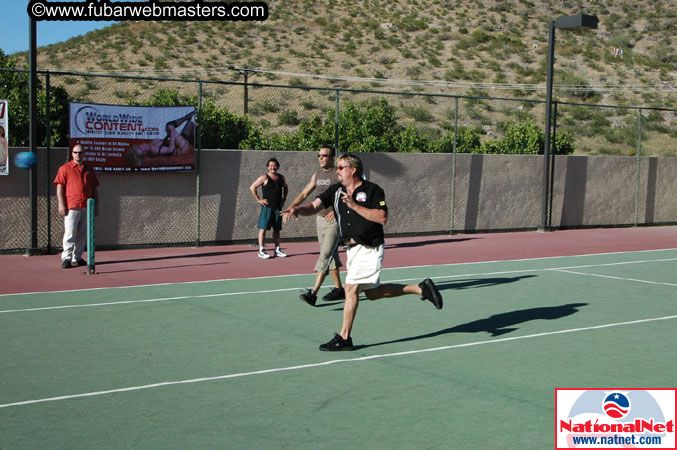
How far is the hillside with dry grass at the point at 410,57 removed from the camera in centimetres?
5250

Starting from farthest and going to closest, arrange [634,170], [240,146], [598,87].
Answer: [598,87]
[240,146]
[634,170]

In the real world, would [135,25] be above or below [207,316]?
above

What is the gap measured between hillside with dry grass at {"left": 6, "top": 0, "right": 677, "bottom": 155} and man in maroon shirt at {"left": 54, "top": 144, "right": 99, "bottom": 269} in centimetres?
3280

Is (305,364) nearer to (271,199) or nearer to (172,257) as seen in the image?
(271,199)

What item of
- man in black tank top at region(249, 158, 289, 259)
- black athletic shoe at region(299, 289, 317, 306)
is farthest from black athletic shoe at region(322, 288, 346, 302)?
man in black tank top at region(249, 158, 289, 259)

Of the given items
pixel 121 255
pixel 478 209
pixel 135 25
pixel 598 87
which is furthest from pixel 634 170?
pixel 135 25

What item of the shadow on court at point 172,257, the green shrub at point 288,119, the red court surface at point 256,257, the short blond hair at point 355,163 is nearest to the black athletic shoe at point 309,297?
the short blond hair at point 355,163

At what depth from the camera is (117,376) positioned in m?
7.25

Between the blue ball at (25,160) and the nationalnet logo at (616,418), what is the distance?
11.0 metres

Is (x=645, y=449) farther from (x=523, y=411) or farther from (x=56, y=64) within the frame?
(x=56, y=64)

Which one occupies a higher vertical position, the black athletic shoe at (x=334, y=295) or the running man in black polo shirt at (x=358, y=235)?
the running man in black polo shirt at (x=358, y=235)

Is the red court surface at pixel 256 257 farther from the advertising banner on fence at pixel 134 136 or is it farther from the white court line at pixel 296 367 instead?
the white court line at pixel 296 367

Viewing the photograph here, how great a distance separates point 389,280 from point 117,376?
22.0 ft

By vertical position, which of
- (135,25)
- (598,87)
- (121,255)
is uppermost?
(135,25)
